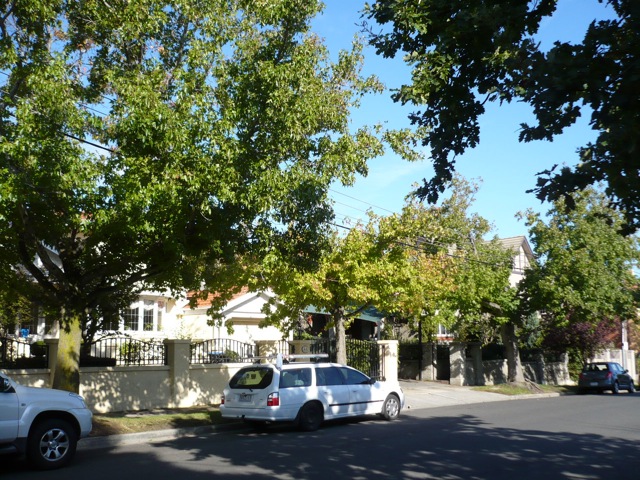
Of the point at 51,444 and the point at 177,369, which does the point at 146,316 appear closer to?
the point at 177,369

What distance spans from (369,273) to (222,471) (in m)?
10.3

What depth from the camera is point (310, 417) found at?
14594mm

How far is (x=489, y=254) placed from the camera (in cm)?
2872

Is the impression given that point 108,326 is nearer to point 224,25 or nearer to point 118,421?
point 118,421

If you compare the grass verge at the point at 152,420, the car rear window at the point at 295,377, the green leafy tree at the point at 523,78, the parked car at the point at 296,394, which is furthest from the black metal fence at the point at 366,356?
the green leafy tree at the point at 523,78

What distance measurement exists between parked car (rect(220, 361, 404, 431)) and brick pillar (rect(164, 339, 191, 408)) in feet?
10.7

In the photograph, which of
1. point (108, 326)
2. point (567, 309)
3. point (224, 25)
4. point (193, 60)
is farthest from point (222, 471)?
point (567, 309)

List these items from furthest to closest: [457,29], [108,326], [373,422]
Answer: [108,326] < [373,422] < [457,29]

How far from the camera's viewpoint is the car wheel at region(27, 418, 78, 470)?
32.3 feet

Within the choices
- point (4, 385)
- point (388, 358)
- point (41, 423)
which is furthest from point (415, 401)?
point (4, 385)

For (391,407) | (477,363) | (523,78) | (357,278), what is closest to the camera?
(523,78)

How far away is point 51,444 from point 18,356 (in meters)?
6.41

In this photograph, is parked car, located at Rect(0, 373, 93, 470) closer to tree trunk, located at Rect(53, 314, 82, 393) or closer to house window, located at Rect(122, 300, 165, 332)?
tree trunk, located at Rect(53, 314, 82, 393)

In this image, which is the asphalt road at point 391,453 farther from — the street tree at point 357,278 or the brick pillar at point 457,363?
the brick pillar at point 457,363
